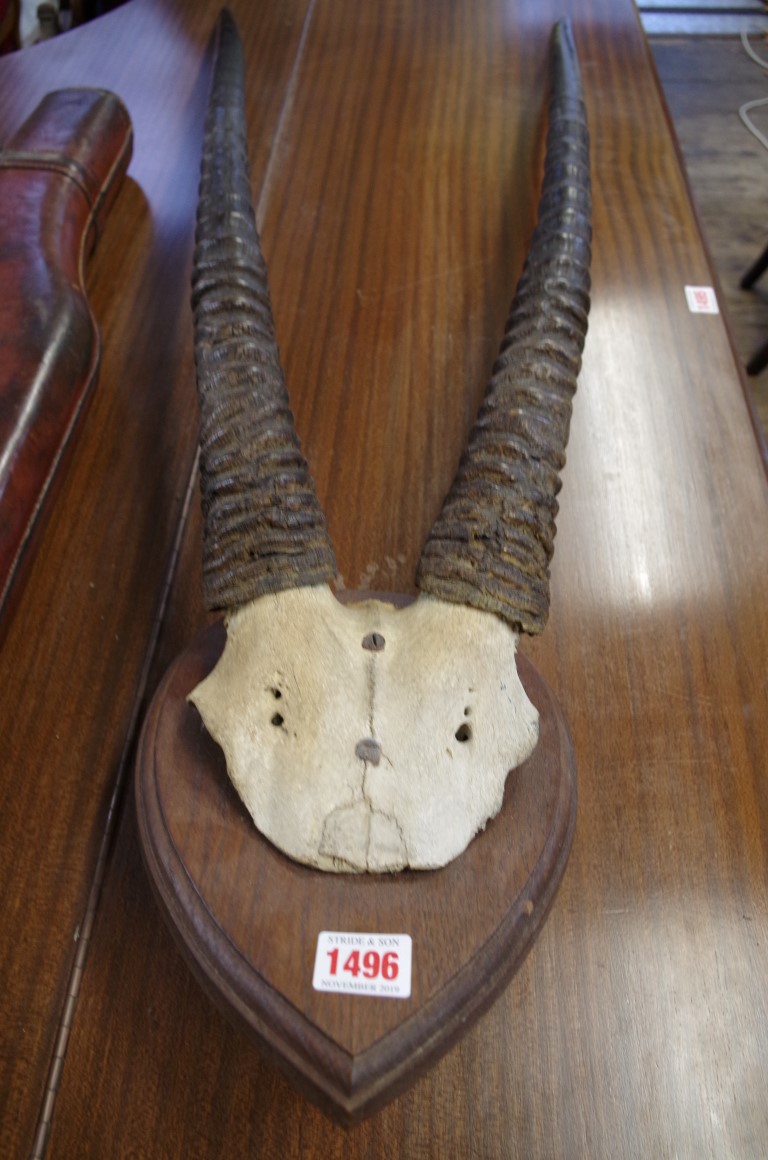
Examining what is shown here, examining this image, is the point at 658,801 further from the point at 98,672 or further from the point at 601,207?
the point at 601,207

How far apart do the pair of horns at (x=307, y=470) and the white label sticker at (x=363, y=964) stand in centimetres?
37

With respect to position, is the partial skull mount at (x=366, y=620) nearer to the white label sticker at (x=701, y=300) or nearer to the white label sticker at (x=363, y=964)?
the white label sticker at (x=363, y=964)

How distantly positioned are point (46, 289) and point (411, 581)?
87 cm

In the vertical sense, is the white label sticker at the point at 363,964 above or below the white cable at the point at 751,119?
below

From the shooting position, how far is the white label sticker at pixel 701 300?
1.86m

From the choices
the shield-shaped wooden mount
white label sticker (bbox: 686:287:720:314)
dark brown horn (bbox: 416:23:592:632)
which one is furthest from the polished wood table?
dark brown horn (bbox: 416:23:592:632)

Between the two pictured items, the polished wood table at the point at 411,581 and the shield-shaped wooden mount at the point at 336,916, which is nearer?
the shield-shaped wooden mount at the point at 336,916

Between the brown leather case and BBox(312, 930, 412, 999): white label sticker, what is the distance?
29.8 inches

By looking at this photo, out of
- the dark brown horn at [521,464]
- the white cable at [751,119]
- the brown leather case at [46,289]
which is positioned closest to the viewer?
the dark brown horn at [521,464]

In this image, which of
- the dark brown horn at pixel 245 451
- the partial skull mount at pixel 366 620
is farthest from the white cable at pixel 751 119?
the dark brown horn at pixel 245 451

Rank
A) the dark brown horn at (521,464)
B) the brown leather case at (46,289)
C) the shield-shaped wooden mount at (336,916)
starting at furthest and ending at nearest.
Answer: the brown leather case at (46,289), the dark brown horn at (521,464), the shield-shaped wooden mount at (336,916)

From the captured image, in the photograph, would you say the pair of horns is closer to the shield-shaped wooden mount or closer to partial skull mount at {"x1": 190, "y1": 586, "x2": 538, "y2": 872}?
partial skull mount at {"x1": 190, "y1": 586, "x2": 538, "y2": 872}

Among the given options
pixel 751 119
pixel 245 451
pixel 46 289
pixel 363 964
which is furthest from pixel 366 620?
pixel 751 119

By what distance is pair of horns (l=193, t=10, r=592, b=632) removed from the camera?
101 cm
